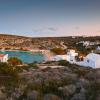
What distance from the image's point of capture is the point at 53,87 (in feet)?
52.3

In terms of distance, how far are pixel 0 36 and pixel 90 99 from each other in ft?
411

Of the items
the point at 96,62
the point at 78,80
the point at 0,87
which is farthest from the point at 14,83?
the point at 96,62

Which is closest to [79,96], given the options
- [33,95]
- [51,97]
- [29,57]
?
[51,97]

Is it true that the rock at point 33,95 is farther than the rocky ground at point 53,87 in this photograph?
No

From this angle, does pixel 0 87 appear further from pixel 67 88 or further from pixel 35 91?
pixel 67 88

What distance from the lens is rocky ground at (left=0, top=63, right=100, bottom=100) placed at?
15000mm

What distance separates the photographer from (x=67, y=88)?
1573cm

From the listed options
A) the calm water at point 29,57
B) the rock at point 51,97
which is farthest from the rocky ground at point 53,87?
the calm water at point 29,57

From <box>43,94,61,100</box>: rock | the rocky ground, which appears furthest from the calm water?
<box>43,94,61,100</box>: rock

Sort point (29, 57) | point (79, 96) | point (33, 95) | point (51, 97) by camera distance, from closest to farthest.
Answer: point (51, 97), point (79, 96), point (33, 95), point (29, 57)

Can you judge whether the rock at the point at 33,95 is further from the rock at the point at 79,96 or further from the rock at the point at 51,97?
the rock at the point at 79,96

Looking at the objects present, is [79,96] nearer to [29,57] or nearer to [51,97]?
[51,97]

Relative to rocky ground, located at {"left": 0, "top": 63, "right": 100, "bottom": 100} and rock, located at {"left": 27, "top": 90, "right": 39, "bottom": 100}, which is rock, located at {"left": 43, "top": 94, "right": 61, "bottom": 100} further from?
rock, located at {"left": 27, "top": 90, "right": 39, "bottom": 100}

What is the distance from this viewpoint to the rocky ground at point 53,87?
1500 centimetres
